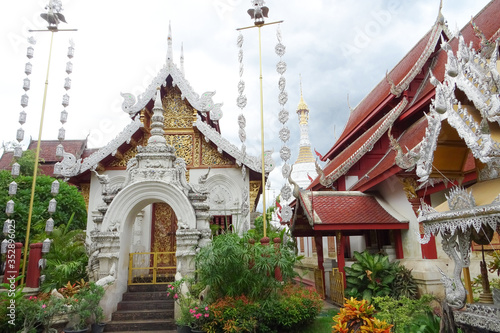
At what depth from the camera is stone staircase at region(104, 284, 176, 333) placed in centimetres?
627

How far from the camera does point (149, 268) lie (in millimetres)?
7301

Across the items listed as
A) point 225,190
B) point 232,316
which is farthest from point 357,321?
point 225,190

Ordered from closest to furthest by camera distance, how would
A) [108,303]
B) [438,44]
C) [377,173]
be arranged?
[108,303] < [377,173] < [438,44]

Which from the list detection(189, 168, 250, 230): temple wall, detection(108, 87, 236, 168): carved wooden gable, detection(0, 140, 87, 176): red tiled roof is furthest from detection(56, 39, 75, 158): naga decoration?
detection(0, 140, 87, 176): red tiled roof

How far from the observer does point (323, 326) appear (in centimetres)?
606

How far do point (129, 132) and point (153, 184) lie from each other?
117 inches

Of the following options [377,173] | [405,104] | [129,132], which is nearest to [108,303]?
[129,132]

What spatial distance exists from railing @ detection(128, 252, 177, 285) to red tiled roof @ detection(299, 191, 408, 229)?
3158mm

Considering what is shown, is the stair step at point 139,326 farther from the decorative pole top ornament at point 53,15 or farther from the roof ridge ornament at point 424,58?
the roof ridge ornament at point 424,58

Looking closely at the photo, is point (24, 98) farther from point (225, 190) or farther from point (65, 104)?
point (225, 190)

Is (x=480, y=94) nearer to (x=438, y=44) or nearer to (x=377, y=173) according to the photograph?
(x=377, y=173)

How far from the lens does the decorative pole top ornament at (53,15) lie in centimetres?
830

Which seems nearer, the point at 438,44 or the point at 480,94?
the point at 480,94

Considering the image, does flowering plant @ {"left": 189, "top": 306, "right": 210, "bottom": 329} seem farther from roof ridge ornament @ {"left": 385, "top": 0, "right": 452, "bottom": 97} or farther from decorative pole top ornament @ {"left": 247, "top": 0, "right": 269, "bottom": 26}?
roof ridge ornament @ {"left": 385, "top": 0, "right": 452, "bottom": 97}
